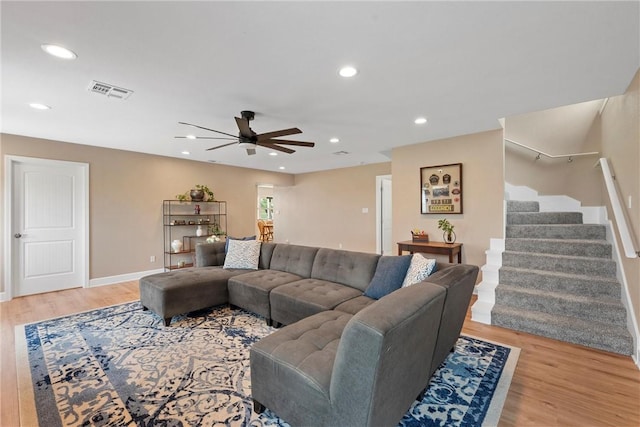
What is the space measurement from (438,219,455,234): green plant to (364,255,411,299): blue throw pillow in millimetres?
1780

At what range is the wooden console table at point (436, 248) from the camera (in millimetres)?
3998

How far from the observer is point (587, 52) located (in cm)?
206

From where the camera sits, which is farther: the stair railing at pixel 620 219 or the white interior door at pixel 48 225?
the white interior door at pixel 48 225

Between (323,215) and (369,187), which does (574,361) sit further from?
(323,215)

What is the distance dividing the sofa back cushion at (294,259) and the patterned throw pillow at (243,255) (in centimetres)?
25

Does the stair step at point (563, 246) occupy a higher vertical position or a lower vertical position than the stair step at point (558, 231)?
lower

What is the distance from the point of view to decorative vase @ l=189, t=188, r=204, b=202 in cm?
596

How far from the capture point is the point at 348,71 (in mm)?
2312

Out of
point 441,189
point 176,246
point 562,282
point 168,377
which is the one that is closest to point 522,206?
point 441,189

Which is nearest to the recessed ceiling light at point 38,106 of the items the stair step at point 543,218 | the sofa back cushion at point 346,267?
the sofa back cushion at point 346,267

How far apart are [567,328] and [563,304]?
0.34 m

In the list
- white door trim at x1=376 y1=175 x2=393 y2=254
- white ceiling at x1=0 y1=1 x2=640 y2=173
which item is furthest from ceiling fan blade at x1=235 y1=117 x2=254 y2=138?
white door trim at x1=376 y1=175 x2=393 y2=254

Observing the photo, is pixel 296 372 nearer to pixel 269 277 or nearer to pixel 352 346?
pixel 352 346

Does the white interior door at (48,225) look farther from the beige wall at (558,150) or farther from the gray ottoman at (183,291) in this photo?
the beige wall at (558,150)
